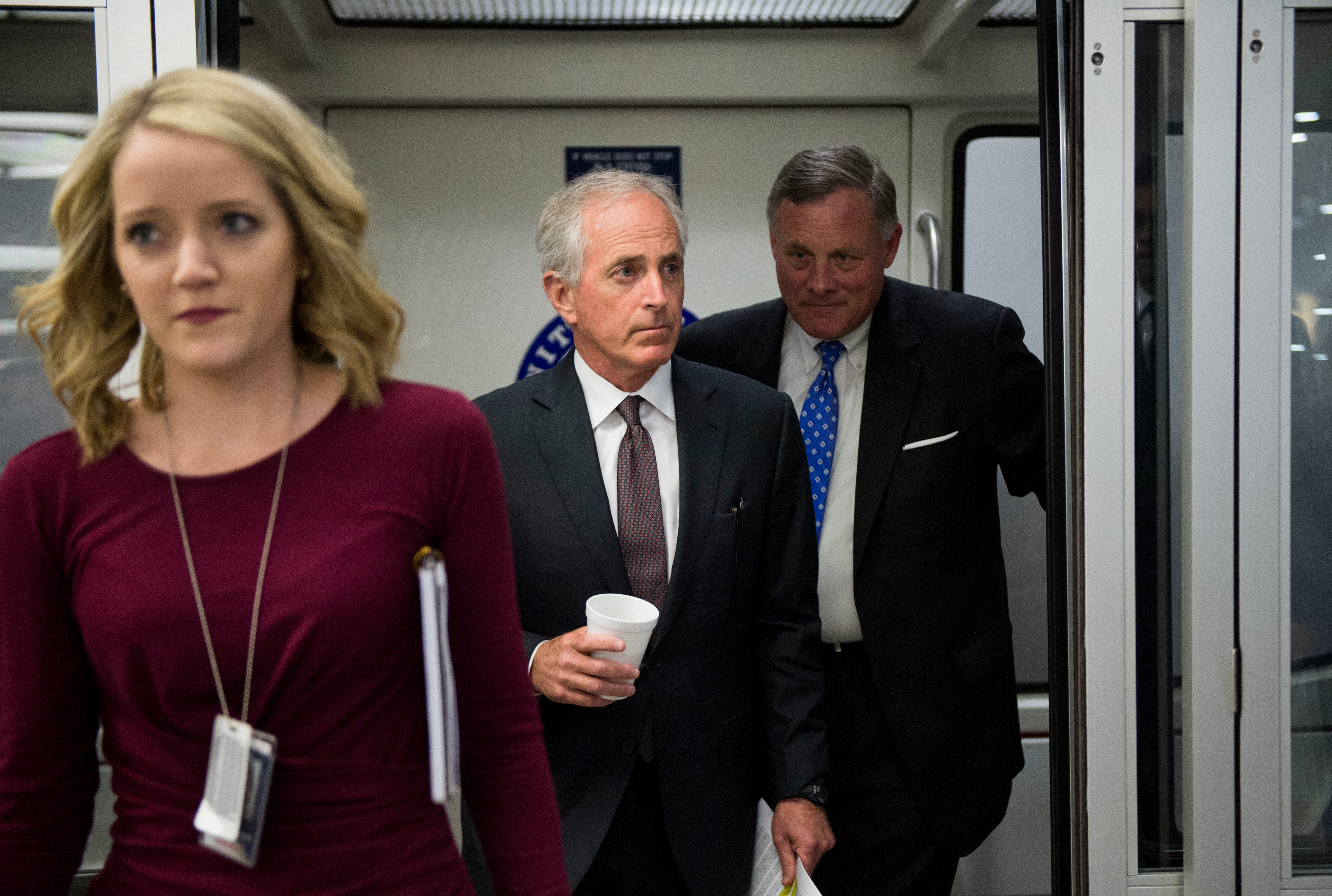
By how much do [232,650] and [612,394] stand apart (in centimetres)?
106

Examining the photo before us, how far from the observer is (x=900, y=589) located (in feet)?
8.04

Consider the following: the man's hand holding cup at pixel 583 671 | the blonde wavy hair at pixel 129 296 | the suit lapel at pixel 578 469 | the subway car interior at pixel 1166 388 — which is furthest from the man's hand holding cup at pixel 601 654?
the subway car interior at pixel 1166 388

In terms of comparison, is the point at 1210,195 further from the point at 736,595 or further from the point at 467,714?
the point at 467,714

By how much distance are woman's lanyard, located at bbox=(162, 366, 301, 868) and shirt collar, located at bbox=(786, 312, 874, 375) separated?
177 cm

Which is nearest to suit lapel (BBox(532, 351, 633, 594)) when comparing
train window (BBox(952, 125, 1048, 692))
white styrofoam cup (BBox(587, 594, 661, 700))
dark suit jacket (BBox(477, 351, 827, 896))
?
dark suit jacket (BBox(477, 351, 827, 896))

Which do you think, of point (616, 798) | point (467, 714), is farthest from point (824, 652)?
point (467, 714)

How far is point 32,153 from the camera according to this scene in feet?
5.94

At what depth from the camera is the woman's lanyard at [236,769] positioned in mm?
1039

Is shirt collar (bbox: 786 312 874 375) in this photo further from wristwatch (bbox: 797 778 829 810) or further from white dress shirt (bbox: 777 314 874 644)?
wristwatch (bbox: 797 778 829 810)

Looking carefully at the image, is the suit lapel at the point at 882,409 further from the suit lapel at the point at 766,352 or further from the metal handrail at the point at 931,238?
the metal handrail at the point at 931,238

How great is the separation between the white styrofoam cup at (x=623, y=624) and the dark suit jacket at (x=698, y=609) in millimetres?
150

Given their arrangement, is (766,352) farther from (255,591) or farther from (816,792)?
(255,591)

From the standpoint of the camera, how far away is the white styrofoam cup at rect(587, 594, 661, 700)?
1.61 meters

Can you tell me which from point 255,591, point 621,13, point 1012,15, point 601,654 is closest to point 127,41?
point 255,591
